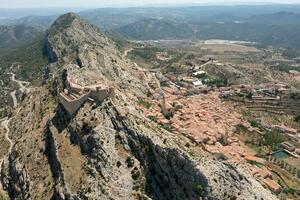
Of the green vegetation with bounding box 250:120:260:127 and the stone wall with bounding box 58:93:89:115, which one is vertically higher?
the stone wall with bounding box 58:93:89:115

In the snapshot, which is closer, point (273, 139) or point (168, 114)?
point (168, 114)

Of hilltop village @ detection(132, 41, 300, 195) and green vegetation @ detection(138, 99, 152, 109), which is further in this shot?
green vegetation @ detection(138, 99, 152, 109)

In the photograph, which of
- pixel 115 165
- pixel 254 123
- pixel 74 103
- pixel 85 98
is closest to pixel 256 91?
pixel 254 123

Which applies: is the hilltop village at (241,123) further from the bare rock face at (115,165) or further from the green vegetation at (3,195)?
the green vegetation at (3,195)

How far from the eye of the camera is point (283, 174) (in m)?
100

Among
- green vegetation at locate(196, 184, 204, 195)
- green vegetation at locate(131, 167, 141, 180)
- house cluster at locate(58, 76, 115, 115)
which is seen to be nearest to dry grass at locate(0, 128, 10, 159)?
house cluster at locate(58, 76, 115, 115)

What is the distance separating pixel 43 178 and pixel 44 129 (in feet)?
52.5

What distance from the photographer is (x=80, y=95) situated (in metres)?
87.8

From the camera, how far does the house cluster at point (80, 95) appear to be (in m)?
82.7

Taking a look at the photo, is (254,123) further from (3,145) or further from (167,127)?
(3,145)

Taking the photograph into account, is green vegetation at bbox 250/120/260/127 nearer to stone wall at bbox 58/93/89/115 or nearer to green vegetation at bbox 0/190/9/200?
stone wall at bbox 58/93/89/115

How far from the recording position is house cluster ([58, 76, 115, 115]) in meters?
82.7

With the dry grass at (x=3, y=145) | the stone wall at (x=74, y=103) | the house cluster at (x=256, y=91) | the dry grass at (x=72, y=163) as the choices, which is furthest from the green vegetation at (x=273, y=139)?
the dry grass at (x=3, y=145)

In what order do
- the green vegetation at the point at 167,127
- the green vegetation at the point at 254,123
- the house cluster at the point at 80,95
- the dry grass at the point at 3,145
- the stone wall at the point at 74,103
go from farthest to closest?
the green vegetation at the point at 254,123 < the dry grass at the point at 3,145 < the green vegetation at the point at 167,127 < the stone wall at the point at 74,103 < the house cluster at the point at 80,95
